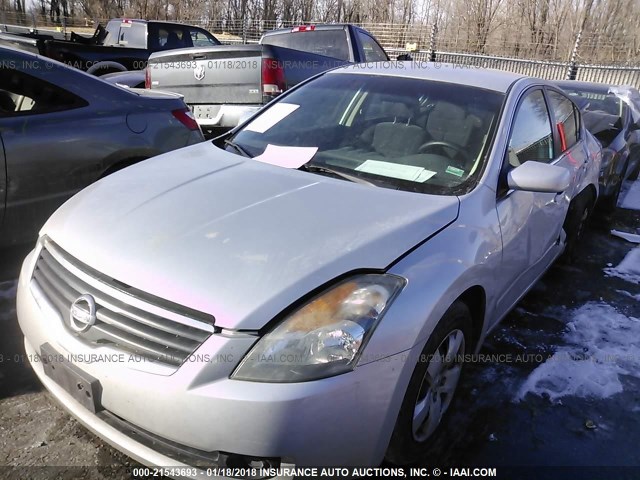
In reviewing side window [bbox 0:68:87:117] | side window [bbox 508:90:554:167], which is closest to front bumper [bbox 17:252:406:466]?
side window [bbox 508:90:554:167]

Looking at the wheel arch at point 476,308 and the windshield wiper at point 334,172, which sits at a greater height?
the windshield wiper at point 334,172

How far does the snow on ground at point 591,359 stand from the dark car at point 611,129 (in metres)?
2.22

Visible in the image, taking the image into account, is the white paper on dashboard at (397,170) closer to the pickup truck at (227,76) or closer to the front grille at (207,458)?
the front grille at (207,458)

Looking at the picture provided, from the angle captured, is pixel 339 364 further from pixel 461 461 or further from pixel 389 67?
pixel 389 67

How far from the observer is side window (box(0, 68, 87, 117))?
337 centimetres

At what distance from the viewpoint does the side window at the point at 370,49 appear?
26.6ft

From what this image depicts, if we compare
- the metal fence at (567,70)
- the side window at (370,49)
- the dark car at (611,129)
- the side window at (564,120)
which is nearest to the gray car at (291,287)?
the side window at (564,120)

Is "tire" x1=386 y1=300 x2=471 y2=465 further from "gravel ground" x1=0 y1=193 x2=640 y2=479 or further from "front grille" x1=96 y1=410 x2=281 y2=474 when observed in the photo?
"front grille" x1=96 y1=410 x2=281 y2=474

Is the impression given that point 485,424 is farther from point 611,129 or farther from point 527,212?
point 611,129

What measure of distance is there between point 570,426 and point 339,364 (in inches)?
61.0

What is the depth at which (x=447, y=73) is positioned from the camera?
3195 mm

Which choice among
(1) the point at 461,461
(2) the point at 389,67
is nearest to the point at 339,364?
(1) the point at 461,461

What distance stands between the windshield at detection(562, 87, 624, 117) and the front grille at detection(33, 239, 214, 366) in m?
7.17

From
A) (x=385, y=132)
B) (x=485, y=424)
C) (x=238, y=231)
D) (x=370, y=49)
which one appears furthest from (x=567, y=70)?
(x=238, y=231)
